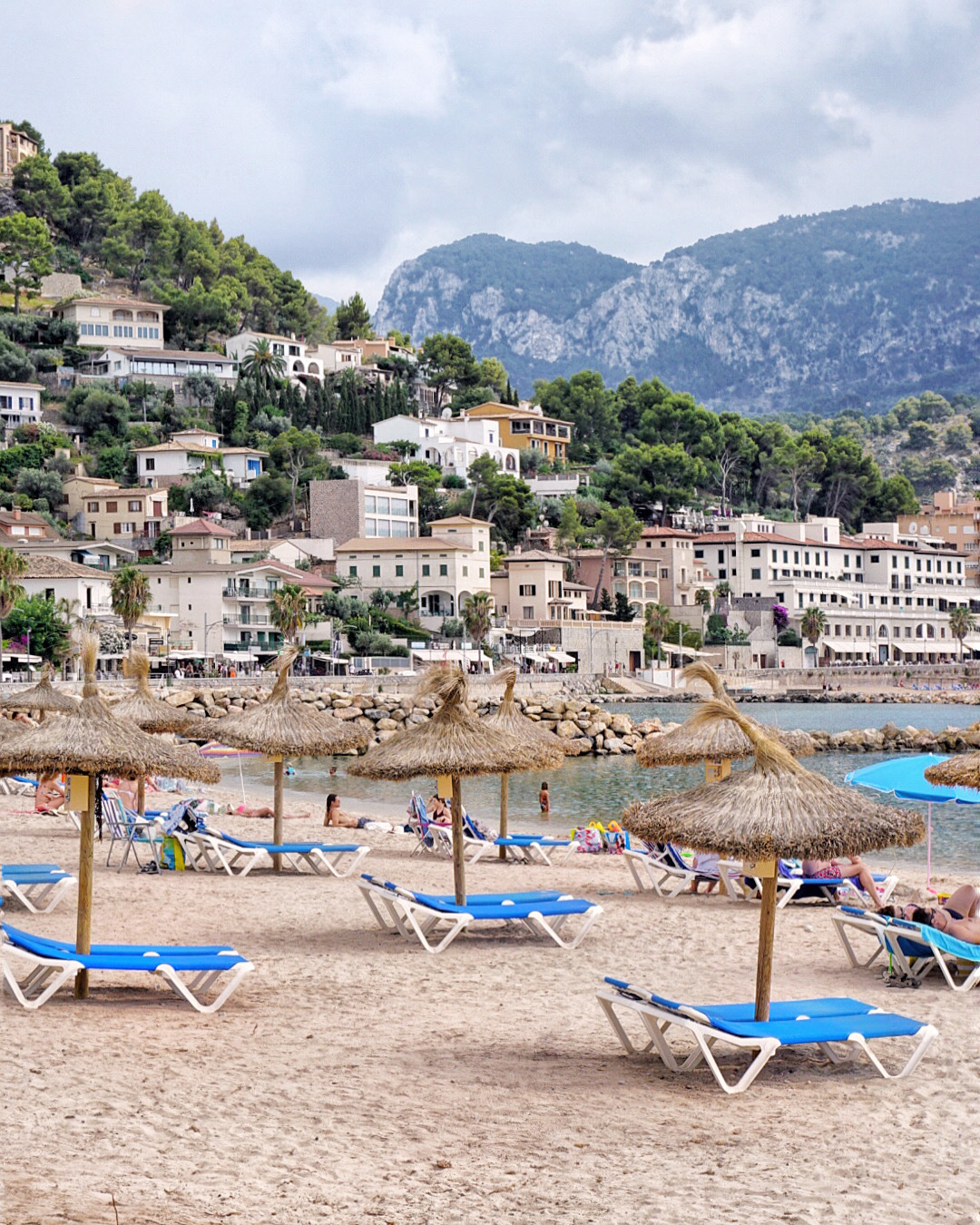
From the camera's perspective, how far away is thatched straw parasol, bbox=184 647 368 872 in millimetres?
16078

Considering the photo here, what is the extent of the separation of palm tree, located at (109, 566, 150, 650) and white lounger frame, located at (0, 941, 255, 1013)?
53.3 metres

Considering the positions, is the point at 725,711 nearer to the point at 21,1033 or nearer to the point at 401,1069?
the point at 401,1069

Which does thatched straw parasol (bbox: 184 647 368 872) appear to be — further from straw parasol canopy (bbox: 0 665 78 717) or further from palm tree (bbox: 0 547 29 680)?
palm tree (bbox: 0 547 29 680)

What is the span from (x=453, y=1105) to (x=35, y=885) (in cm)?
735

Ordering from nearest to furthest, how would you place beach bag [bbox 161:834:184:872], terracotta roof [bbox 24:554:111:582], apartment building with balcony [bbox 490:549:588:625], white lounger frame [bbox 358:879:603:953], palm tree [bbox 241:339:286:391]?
white lounger frame [bbox 358:879:603:953] < beach bag [bbox 161:834:184:872] < terracotta roof [bbox 24:554:111:582] < apartment building with balcony [bbox 490:549:588:625] < palm tree [bbox 241:339:286:391]

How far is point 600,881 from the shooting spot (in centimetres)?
1661

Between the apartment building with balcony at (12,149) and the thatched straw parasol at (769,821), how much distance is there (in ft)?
463

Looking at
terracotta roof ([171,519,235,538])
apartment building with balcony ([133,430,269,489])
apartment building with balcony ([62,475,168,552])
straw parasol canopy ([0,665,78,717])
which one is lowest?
straw parasol canopy ([0,665,78,717])

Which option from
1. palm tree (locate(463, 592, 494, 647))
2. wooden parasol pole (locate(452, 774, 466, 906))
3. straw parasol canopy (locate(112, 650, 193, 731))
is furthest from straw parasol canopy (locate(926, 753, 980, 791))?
palm tree (locate(463, 592, 494, 647))

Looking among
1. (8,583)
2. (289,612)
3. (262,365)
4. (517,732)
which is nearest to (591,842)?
(517,732)

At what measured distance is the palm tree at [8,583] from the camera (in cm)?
5412

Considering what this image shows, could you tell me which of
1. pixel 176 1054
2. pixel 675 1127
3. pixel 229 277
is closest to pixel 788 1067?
pixel 675 1127

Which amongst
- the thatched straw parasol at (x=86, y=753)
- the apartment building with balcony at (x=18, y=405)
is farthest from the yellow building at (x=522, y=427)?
the thatched straw parasol at (x=86, y=753)

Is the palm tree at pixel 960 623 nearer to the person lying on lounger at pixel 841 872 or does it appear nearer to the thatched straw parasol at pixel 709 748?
the thatched straw parasol at pixel 709 748
